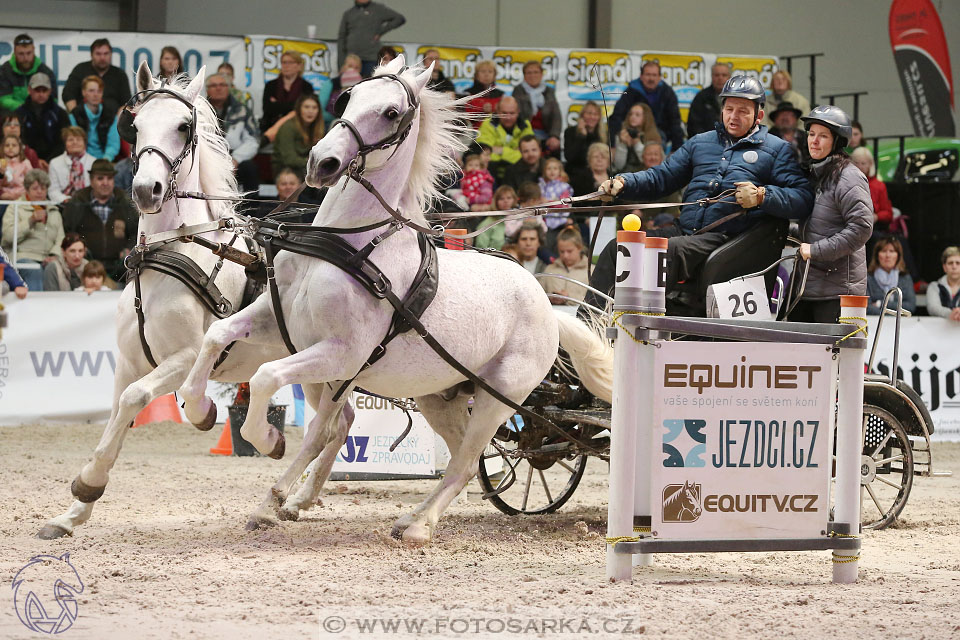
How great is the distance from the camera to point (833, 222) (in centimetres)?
596

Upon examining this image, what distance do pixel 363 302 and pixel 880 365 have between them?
268 inches

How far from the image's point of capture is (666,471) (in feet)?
14.9

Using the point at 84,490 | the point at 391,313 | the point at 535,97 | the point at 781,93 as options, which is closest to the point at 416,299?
the point at 391,313

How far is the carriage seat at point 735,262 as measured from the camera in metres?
5.84

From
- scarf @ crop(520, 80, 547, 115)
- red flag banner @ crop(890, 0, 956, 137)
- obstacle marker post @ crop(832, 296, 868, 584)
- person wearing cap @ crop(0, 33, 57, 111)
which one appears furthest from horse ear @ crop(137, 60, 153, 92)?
red flag banner @ crop(890, 0, 956, 137)

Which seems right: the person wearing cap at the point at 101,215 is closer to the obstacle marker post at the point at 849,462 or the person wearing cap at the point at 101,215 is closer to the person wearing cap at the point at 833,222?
the person wearing cap at the point at 833,222

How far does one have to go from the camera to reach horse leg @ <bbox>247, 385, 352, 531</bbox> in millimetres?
5516

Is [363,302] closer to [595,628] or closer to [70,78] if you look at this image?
[595,628]

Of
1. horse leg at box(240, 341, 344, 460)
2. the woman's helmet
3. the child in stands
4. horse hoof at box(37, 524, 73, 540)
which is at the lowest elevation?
horse hoof at box(37, 524, 73, 540)

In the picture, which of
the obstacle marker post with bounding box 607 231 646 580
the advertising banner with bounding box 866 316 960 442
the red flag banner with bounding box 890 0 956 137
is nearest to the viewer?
the obstacle marker post with bounding box 607 231 646 580

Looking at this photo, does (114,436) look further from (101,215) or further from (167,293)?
(101,215)

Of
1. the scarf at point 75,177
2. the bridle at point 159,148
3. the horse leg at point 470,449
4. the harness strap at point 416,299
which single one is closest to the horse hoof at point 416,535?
the horse leg at point 470,449

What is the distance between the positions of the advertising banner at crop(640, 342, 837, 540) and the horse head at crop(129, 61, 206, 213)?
8.09ft

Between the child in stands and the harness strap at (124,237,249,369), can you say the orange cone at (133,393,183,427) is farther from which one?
the harness strap at (124,237,249,369)
